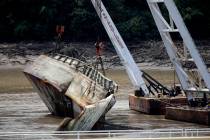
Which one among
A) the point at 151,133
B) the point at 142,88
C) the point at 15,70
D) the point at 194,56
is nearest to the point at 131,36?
the point at 15,70

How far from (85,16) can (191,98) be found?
55.2 meters

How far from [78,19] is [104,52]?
11.4 metres

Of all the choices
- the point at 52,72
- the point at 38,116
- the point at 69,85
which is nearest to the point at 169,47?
the point at 69,85

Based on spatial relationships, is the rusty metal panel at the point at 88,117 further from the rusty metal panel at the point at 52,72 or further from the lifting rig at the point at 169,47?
the rusty metal panel at the point at 52,72

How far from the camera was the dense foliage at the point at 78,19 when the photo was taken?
9594 cm

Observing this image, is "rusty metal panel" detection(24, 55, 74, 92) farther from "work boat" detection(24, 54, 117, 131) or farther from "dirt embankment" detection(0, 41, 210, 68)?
"dirt embankment" detection(0, 41, 210, 68)

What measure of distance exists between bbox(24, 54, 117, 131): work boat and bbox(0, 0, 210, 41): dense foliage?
49.4 m

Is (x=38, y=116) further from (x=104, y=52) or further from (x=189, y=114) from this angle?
(x=104, y=52)

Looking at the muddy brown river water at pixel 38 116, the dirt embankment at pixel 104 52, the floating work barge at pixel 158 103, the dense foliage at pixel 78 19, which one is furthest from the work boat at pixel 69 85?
the dense foliage at pixel 78 19

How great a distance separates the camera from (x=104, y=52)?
8656 cm

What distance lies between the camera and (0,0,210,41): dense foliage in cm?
9594

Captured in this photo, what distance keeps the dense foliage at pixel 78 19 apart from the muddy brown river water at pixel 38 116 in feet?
92.5

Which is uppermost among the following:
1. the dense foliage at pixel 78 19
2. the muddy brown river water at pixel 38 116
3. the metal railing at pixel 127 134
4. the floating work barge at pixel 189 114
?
the dense foliage at pixel 78 19

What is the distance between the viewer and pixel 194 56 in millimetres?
38375
